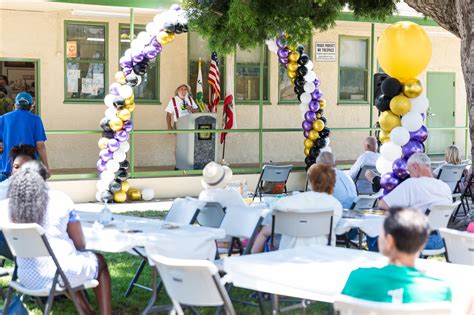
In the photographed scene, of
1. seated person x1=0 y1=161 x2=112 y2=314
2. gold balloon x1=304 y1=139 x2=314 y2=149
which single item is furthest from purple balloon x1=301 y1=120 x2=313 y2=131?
seated person x1=0 y1=161 x2=112 y2=314

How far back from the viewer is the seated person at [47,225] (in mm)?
5770

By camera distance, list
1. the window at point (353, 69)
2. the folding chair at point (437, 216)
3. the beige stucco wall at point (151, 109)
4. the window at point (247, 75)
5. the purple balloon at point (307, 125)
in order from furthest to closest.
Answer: the window at point (353, 69), the window at point (247, 75), the beige stucco wall at point (151, 109), the purple balloon at point (307, 125), the folding chair at point (437, 216)

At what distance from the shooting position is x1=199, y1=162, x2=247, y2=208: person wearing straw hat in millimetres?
8039

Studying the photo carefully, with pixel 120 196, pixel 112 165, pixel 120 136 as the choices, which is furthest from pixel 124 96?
pixel 120 196

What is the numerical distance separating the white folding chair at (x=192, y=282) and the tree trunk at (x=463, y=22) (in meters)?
5.85

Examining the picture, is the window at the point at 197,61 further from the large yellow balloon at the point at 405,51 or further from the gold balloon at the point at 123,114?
the large yellow balloon at the point at 405,51

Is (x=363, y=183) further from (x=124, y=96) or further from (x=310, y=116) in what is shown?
(x=124, y=96)

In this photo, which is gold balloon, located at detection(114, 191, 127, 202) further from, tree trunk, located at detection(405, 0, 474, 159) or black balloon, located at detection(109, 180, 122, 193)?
tree trunk, located at detection(405, 0, 474, 159)

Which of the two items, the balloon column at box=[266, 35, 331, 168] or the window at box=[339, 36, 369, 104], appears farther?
the window at box=[339, 36, 369, 104]

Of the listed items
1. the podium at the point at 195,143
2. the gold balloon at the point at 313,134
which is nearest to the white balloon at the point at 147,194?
the podium at the point at 195,143

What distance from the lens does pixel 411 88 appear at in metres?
9.44

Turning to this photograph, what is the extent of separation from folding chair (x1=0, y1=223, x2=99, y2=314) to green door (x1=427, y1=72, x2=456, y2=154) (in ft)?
50.2

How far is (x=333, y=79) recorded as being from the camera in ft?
60.5

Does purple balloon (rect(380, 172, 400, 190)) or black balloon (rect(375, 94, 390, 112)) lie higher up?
black balloon (rect(375, 94, 390, 112))
